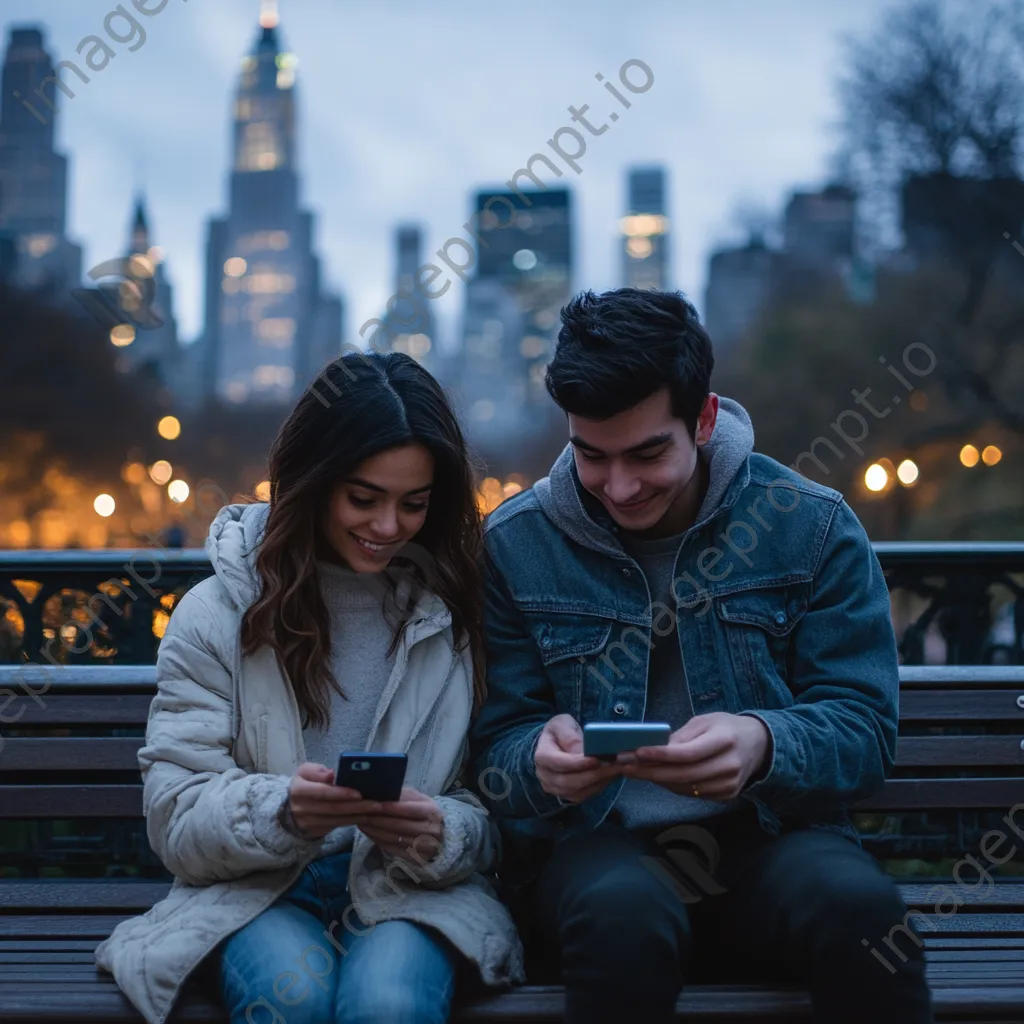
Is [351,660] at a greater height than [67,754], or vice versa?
[351,660]

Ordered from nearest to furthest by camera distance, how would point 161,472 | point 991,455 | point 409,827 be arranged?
point 409,827
point 991,455
point 161,472

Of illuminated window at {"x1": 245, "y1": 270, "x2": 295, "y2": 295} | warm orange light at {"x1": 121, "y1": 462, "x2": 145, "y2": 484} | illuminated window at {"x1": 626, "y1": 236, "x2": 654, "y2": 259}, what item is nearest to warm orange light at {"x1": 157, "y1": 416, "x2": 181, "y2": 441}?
warm orange light at {"x1": 121, "y1": 462, "x2": 145, "y2": 484}

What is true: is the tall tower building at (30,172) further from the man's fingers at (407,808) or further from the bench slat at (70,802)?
the man's fingers at (407,808)

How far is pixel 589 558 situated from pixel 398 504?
516 mm

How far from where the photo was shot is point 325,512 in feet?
11.6

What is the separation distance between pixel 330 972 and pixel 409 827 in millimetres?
361

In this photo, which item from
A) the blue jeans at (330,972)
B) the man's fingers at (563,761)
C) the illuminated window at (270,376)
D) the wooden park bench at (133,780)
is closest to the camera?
the blue jeans at (330,972)

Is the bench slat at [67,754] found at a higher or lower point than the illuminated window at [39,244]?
lower

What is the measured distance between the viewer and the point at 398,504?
3.43 metres

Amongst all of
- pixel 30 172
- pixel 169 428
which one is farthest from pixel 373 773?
pixel 30 172

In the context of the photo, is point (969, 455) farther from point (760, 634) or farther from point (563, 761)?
point (563, 761)

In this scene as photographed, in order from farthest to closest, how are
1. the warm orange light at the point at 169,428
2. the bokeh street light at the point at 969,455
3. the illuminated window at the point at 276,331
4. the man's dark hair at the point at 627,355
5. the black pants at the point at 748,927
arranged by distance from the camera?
1. the illuminated window at the point at 276,331
2. the warm orange light at the point at 169,428
3. the bokeh street light at the point at 969,455
4. the man's dark hair at the point at 627,355
5. the black pants at the point at 748,927

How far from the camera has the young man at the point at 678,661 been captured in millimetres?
3078

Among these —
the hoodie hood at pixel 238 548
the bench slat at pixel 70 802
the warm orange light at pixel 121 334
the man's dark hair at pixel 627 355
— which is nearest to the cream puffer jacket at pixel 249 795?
the hoodie hood at pixel 238 548
